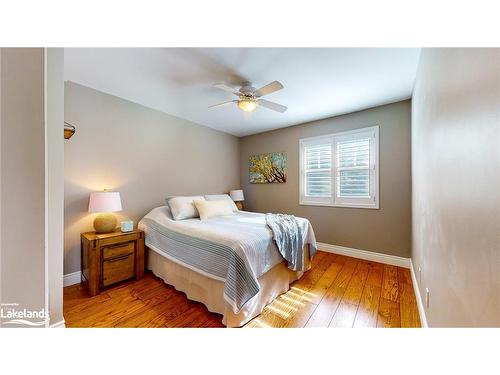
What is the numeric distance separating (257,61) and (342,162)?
6.91ft

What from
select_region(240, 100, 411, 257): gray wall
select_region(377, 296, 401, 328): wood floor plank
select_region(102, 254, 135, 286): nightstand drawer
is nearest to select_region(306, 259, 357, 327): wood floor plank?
select_region(377, 296, 401, 328): wood floor plank

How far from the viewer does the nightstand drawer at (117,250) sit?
1.94 metres

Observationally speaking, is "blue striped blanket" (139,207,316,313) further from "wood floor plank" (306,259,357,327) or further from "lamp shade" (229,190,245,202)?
"lamp shade" (229,190,245,202)

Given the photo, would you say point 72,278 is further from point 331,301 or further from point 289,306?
point 331,301

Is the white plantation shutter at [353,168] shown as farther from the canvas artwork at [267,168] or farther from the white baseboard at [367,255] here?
the canvas artwork at [267,168]

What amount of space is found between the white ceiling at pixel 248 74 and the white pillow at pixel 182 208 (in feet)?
4.51

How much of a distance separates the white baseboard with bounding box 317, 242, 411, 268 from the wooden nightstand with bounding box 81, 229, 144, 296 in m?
2.80

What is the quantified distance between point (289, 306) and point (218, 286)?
73cm

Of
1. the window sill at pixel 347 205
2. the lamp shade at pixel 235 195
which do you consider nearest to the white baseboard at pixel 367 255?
the window sill at pixel 347 205
